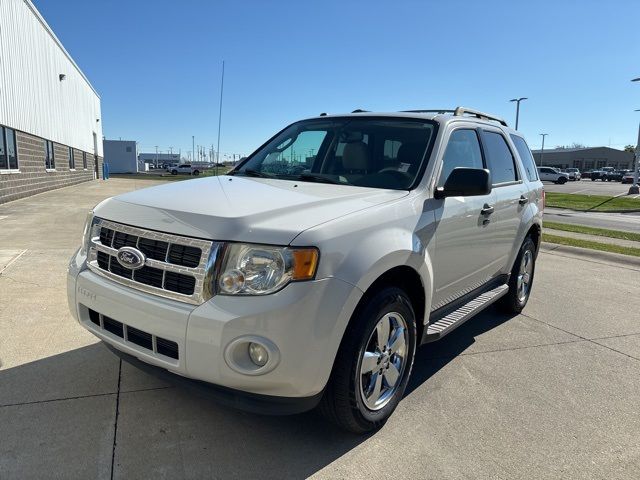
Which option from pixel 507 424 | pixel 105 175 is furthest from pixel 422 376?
pixel 105 175

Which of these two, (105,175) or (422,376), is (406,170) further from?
(105,175)

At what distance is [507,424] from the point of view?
305 cm

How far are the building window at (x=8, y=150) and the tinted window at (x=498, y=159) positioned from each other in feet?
46.5

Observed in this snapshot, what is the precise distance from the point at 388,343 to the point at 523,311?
306 centimetres

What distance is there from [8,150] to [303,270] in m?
15.8

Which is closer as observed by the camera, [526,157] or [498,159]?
[498,159]

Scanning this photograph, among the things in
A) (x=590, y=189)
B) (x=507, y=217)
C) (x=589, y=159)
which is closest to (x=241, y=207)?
(x=507, y=217)

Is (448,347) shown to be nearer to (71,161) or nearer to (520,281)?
(520,281)

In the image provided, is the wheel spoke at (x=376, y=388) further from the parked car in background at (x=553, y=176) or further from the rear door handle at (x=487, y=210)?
the parked car in background at (x=553, y=176)

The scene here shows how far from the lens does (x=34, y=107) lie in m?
18.5

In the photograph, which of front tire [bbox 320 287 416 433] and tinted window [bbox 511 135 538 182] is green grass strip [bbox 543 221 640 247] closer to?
tinted window [bbox 511 135 538 182]

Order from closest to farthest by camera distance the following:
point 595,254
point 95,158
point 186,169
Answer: point 595,254, point 95,158, point 186,169

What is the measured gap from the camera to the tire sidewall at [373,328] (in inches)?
102

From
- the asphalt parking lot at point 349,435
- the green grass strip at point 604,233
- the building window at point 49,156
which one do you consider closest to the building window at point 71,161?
the building window at point 49,156
